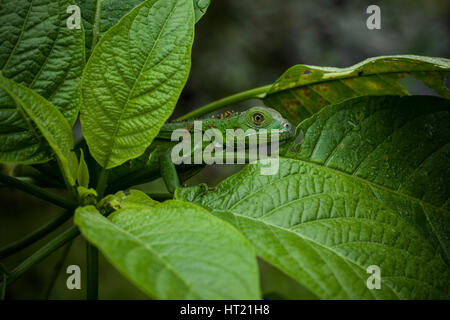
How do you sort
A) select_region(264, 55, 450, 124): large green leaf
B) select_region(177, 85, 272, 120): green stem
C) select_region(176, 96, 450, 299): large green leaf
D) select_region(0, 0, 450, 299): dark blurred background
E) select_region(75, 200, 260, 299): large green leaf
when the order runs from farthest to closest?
1. select_region(0, 0, 450, 299): dark blurred background
2. select_region(177, 85, 272, 120): green stem
3. select_region(264, 55, 450, 124): large green leaf
4. select_region(176, 96, 450, 299): large green leaf
5. select_region(75, 200, 260, 299): large green leaf

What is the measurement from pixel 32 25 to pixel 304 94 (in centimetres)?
81

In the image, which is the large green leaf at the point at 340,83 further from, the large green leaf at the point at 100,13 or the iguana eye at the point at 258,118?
the large green leaf at the point at 100,13

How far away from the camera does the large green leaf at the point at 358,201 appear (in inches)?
27.9

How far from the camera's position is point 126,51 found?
834 millimetres

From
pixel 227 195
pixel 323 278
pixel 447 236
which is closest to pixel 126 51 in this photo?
pixel 227 195

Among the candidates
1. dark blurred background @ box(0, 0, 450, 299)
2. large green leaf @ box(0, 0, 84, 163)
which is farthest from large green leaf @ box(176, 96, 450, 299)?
dark blurred background @ box(0, 0, 450, 299)

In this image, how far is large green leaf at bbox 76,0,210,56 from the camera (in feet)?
3.44

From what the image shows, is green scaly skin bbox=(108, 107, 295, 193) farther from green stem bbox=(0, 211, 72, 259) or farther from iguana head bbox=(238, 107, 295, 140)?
green stem bbox=(0, 211, 72, 259)

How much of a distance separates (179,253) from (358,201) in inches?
16.8

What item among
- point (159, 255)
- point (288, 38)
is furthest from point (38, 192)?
point (288, 38)

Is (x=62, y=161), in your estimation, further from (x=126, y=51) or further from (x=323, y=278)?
(x=323, y=278)

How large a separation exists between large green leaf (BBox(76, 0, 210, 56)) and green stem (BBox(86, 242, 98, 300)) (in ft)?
1.70

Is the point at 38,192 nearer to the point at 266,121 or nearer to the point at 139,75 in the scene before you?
the point at 139,75

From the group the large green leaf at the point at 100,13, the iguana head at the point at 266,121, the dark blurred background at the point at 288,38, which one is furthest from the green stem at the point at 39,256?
the dark blurred background at the point at 288,38
